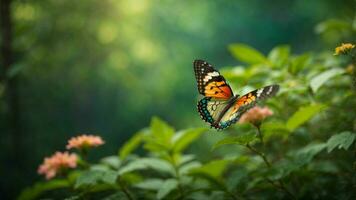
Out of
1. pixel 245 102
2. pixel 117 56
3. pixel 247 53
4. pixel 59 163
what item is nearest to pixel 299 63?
pixel 247 53

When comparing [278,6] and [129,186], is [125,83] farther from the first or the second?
[129,186]

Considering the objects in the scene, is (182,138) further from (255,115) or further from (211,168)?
(255,115)

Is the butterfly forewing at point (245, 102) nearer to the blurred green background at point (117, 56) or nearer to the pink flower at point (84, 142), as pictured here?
the pink flower at point (84, 142)

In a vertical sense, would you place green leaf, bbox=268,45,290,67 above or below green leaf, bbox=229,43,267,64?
below

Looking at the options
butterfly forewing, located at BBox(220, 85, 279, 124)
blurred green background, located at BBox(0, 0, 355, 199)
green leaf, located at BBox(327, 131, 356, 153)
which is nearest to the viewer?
green leaf, located at BBox(327, 131, 356, 153)

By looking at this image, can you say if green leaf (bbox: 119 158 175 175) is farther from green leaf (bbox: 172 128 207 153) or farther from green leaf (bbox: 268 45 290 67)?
green leaf (bbox: 268 45 290 67)

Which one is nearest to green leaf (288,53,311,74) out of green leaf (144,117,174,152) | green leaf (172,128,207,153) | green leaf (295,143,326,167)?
green leaf (295,143,326,167)

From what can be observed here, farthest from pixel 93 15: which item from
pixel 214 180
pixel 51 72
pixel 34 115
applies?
pixel 214 180

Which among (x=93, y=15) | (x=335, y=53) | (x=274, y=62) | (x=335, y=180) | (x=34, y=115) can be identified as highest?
→ (x=93, y=15)
